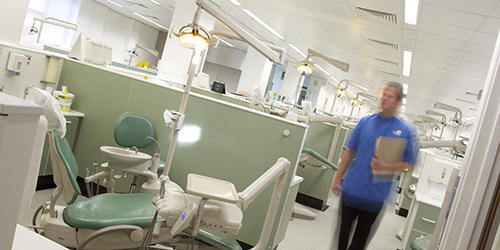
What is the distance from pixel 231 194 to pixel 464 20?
3.89 m

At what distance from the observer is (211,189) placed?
62.8 inches

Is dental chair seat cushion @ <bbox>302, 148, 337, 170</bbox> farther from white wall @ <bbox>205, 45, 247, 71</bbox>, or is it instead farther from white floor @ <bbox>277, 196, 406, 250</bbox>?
white wall @ <bbox>205, 45, 247, 71</bbox>

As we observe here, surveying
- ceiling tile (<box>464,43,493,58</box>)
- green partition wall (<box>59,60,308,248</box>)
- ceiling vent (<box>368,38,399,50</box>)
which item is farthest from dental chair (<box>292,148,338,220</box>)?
ceiling vent (<box>368,38,399,50</box>)

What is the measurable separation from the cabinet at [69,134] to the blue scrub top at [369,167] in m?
2.40

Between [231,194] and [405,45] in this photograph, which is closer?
[231,194]

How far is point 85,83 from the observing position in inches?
127

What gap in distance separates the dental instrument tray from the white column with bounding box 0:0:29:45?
8.83 feet

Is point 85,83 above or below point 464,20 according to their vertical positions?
below

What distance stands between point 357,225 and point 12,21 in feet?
11.3

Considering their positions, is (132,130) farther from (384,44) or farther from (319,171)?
(384,44)

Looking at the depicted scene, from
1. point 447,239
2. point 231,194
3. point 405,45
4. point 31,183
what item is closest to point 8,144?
point 31,183

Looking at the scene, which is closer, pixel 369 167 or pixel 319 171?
pixel 369 167

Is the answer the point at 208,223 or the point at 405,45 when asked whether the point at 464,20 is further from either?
the point at 208,223

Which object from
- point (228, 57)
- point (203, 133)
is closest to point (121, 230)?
point (203, 133)
